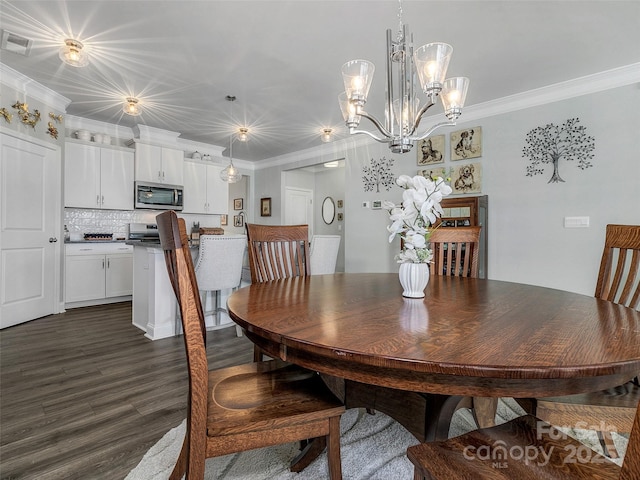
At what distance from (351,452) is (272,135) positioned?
447cm

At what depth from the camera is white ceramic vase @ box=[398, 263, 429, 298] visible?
1.27 metres

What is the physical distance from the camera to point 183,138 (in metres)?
5.36

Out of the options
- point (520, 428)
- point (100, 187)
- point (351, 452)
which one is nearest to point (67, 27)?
point (100, 187)

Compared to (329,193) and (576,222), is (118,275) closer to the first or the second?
(329,193)

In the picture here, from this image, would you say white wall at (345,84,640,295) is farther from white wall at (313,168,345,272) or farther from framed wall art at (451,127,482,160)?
white wall at (313,168,345,272)

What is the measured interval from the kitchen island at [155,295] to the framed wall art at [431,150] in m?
3.03

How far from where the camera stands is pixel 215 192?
5.79 m

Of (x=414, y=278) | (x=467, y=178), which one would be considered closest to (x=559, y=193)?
(x=467, y=178)

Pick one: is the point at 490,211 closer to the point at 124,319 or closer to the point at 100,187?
the point at 124,319

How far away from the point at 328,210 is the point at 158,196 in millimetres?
3620

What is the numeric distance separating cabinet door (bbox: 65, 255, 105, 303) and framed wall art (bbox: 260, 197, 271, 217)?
2922 millimetres

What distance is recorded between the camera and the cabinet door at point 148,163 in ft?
15.6

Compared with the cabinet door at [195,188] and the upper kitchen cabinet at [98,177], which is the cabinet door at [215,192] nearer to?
the cabinet door at [195,188]

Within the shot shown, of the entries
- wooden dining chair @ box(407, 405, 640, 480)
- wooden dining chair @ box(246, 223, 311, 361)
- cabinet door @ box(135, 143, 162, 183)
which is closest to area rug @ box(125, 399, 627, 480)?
wooden dining chair @ box(407, 405, 640, 480)
